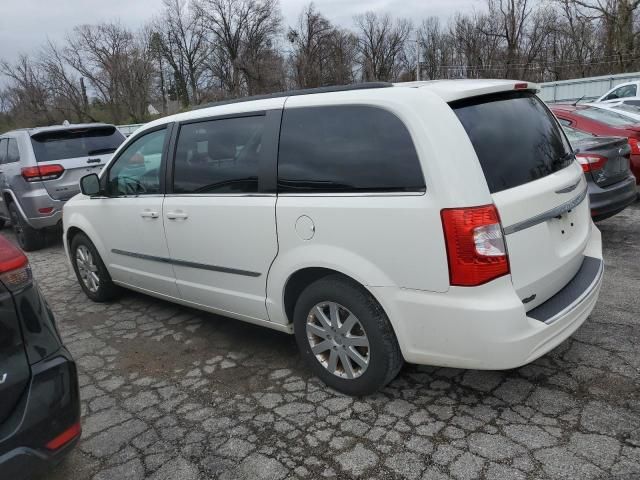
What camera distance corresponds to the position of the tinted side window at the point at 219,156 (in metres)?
3.21

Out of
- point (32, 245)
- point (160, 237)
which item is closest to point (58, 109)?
point (32, 245)

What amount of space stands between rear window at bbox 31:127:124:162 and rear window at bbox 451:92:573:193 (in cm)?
629

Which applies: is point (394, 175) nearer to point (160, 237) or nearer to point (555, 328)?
point (555, 328)

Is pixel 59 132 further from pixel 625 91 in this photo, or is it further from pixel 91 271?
pixel 625 91

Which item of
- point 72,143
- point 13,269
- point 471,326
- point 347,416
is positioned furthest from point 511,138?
point 72,143

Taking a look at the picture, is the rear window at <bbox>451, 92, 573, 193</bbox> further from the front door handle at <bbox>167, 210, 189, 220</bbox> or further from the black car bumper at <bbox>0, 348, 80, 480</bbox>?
the black car bumper at <bbox>0, 348, 80, 480</bbox>

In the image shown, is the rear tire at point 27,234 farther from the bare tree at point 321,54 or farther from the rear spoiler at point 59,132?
the bare tree at point 321,54

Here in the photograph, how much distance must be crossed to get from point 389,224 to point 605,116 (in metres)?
6.37

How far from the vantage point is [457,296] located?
7.88ft

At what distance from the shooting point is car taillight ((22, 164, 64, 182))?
277 inches

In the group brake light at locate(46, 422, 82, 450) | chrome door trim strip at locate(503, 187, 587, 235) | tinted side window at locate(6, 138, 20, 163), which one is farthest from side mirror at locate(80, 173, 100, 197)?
tinted side window at locate(6, 138, 20, 163)

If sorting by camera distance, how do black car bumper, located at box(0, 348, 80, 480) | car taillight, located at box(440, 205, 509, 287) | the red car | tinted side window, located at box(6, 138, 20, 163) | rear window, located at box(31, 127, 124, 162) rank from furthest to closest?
tinted side window, located at box(6, 138, 20, 163), rear window, located at box(31, 127, 124, 162), the red car, car taillight, located at box(440, 205, 509, 287), black car bumper, located at box(0, 348, 80, 480)

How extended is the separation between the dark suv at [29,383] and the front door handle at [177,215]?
53.7 inches

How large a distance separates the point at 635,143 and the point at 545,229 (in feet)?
17.0
